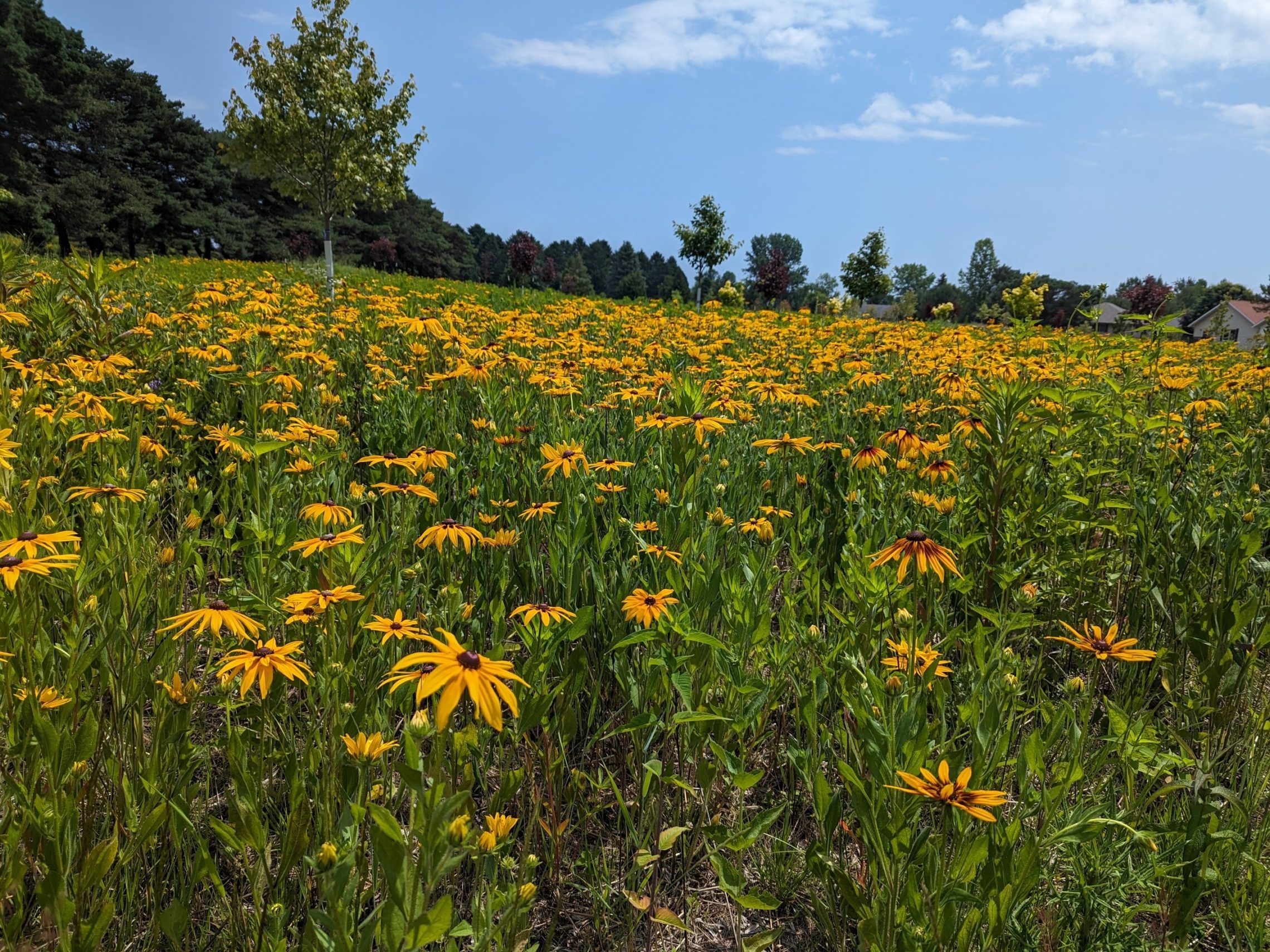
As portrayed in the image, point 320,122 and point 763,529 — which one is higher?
point 320,122

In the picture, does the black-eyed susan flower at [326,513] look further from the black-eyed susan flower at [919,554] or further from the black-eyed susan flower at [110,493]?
the black-eyed susan flower at [919,554]

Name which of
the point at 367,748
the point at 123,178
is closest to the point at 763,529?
the point at 367,748

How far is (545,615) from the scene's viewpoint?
175 centimetres

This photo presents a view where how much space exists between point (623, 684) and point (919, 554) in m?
0.85

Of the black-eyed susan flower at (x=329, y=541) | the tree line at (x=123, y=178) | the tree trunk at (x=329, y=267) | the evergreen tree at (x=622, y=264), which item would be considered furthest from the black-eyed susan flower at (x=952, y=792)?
the evergreen tree at (x=622, y=264)

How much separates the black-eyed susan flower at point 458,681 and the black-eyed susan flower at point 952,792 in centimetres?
64

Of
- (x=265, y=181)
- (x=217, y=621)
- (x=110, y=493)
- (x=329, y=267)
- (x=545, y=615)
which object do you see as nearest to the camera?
(x=217, y=621)

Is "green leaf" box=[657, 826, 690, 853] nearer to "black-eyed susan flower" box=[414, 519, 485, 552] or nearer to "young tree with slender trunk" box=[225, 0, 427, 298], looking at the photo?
"black-eyed susan flower" box=[414, 519, 485, 552]

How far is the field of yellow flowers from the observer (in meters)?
1.34

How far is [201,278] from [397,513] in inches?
390

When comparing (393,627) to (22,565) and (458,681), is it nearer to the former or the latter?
(458,681)

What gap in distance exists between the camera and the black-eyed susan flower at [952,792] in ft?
3.77

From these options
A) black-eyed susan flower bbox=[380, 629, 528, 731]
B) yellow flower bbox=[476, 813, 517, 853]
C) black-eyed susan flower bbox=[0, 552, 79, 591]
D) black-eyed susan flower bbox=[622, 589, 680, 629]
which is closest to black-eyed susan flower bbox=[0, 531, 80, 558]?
black-eyed susan flower bbox=[0, 552, 79, 591]

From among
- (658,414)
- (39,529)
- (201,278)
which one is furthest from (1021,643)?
(201,278)
